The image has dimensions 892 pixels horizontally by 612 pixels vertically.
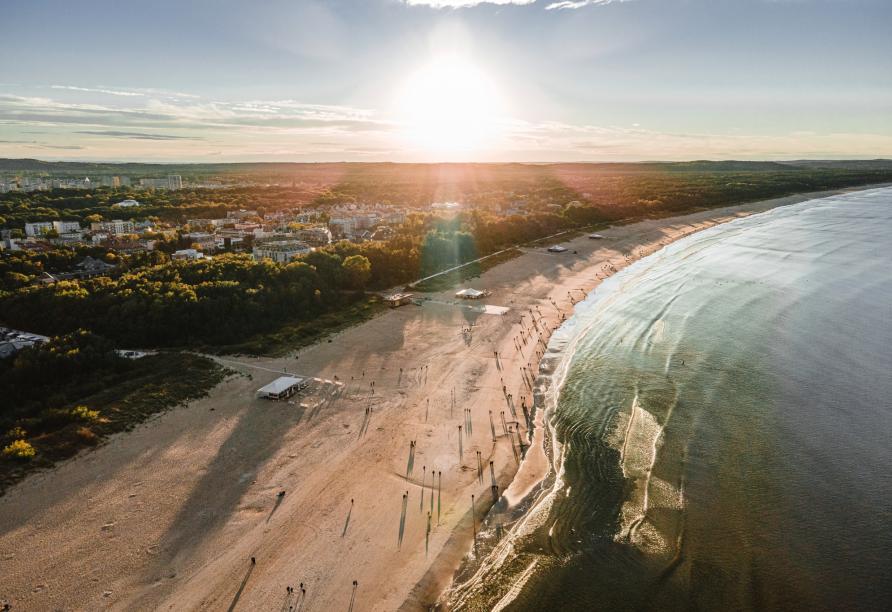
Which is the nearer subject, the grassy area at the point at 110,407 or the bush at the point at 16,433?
the grassy area at the point at 110,407

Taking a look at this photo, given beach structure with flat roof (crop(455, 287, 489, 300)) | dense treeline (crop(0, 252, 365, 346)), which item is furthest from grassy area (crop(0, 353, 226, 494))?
beach structure with flat roof (crop(455, 287, 489, 300))

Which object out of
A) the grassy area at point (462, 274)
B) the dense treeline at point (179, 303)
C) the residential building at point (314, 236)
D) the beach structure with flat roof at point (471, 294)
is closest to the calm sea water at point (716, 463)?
the beach structure with flat roof at point (471, 294)

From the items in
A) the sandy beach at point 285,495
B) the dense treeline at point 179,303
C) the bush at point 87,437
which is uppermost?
the dense treeline at point 179,303

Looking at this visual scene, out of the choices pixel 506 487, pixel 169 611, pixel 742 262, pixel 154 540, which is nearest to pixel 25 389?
pixel 154 540

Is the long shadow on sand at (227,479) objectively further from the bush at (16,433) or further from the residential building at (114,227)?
the residential building at (114,227)

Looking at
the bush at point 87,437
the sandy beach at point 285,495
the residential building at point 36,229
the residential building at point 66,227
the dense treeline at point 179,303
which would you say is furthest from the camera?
the residential building at point 66,227

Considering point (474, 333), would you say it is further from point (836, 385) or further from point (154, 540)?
point (154, 540)

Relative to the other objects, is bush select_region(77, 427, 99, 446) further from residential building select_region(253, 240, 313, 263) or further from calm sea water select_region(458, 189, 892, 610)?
residential building select_region(253, 240, 313, 263)
